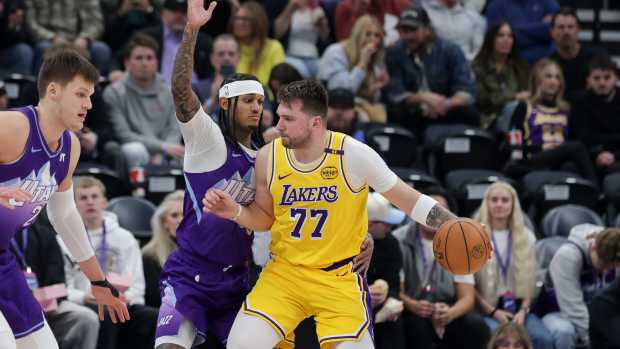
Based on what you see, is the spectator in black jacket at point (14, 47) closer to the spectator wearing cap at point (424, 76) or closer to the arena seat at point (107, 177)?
the arena seat at point (107, 177)

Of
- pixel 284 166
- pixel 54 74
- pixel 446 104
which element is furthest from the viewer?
pixel 446 104

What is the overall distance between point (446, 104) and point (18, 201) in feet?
22.6

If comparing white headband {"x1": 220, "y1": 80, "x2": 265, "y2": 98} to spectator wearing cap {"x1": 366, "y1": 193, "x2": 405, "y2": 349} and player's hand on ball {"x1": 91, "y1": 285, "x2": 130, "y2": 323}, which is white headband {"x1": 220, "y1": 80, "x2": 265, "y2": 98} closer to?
player's hand on ball {"x1": 91, "y1": 285, "x2": 130, "y2": 323}

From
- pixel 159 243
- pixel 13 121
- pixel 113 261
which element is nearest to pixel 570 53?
pixel 159 243

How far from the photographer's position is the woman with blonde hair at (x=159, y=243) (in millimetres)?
9656

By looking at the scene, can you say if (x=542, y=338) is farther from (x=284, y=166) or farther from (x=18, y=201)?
(x=18, y=201)

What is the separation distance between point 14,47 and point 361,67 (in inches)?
133

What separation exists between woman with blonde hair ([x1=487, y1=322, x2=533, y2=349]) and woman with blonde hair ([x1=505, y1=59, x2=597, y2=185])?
9.98ft

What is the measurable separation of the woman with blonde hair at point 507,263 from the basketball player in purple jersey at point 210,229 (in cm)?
330

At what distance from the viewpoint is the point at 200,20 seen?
6.95 m

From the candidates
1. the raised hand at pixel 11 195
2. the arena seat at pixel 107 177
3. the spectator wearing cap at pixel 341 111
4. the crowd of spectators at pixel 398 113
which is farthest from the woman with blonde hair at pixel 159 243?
the raised hand at pixel 11 195

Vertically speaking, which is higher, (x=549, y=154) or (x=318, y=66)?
(x=318, y=66)

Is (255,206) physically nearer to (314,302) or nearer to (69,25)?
(314,302)

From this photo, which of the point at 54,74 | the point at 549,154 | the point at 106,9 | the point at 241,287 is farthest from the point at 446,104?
the point at 54,74
